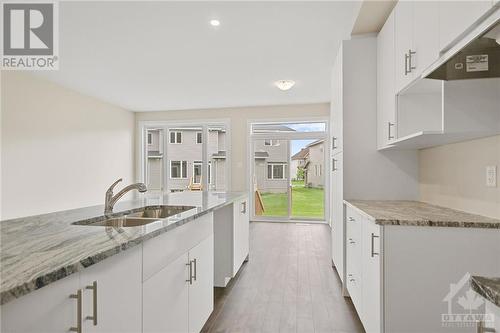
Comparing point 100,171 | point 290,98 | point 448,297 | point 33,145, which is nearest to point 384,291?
point 448,297

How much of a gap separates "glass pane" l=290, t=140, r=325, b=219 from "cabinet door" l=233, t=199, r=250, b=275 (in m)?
3.25

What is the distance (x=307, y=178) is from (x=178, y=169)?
3.32 metres

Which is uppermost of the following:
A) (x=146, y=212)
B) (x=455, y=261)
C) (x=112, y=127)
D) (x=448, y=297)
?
(x=112, y=127)

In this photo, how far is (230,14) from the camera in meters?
2.73

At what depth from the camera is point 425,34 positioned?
62.7 inches

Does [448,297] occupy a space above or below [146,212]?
below

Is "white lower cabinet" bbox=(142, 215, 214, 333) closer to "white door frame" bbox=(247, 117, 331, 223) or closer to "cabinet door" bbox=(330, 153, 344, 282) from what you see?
"cabinet door" bbox=(330, 153, 344, 282)

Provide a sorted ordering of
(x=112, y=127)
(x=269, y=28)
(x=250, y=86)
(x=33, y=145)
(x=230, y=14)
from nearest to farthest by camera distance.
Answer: (x=230, y=14) < (x=269, y=28) < (x=33, y=145) < (x=250, y=86) < (x=112, y=127)

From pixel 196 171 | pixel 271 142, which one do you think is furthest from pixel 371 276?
pixel 196 171

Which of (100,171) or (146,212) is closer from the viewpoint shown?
(146,212)

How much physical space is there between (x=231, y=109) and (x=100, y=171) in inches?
128

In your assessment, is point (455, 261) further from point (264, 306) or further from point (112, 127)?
point (112, 127)

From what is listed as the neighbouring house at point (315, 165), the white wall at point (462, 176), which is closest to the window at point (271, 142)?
the neighbouring house at point (315, 165)

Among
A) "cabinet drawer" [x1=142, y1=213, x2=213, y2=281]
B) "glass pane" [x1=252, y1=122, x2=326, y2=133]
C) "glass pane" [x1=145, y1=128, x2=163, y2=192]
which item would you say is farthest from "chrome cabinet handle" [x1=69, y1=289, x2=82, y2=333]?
"glass pane" [x1=145, y1=128, x2=163, y2=192]
